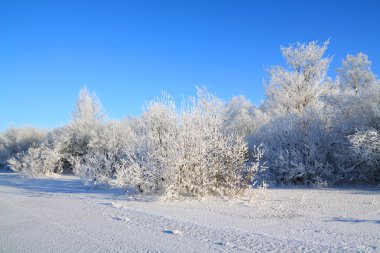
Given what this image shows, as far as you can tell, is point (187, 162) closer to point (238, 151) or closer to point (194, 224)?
point (238, 151)

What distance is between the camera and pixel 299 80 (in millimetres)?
17484

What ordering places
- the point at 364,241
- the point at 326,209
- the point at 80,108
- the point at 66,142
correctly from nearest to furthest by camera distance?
the point at 364,241
the point at 326,209
the point at 66,142
the point at 80,108

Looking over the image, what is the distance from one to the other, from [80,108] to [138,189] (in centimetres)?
2609

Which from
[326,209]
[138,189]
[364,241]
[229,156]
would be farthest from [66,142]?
[364,241]

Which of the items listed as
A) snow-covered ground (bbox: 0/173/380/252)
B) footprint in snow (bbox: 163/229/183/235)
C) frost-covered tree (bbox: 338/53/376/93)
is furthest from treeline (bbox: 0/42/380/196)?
frost-covered tree (bbox: 338/53/376/93)

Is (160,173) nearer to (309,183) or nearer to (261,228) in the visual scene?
(261,228)

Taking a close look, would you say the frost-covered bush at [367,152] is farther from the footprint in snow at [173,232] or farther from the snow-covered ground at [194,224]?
the footprint in snow at [173,232]

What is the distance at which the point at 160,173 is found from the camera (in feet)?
22.6

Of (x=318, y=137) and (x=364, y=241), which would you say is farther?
(x=318, y=137)

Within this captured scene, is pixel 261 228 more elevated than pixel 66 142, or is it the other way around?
pixel 66 142

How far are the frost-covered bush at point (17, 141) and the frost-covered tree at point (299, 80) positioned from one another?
58.4 ft

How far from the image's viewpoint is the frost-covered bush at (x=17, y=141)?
2441cm

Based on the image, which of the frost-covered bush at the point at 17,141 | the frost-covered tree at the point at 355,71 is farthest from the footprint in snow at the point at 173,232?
the frost-covered tree at the point at 355,71

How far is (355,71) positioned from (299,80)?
16097 millimetres
